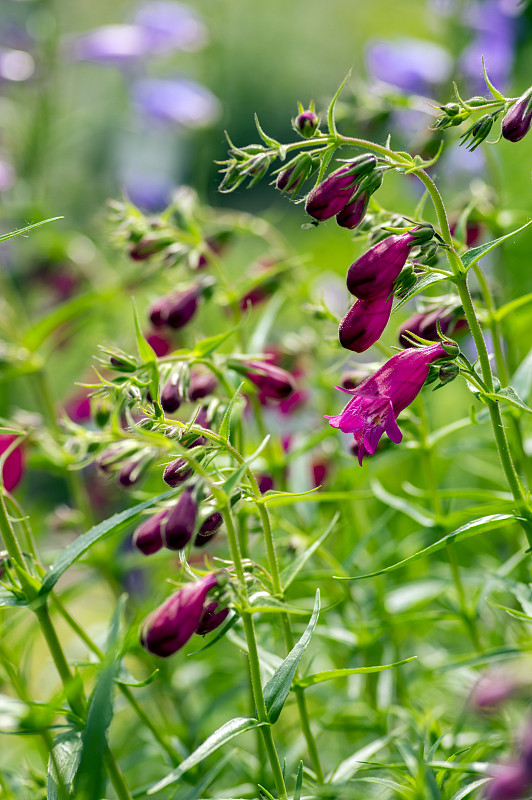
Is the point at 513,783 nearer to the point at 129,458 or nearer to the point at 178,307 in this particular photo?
the point at 129,458

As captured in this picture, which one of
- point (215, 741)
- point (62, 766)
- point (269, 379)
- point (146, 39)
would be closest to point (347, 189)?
point (269, 379)

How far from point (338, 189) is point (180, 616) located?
0.45m

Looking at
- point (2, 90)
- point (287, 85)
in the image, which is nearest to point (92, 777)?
point (2, 90)

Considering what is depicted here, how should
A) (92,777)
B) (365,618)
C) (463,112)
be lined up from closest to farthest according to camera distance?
(92,777) < (463,112) < (365,618)

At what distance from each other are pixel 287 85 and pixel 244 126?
0.81 meters

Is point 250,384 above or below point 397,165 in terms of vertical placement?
below

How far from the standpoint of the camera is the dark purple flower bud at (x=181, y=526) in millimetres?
681

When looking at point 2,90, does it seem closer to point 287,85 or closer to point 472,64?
point 472,64

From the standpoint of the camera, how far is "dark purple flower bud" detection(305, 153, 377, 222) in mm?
794

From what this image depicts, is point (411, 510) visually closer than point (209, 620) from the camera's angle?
No

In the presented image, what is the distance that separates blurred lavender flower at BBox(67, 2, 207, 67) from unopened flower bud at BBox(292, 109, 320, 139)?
5.41 feet

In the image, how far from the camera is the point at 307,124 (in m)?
0.80

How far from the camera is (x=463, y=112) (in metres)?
0.76

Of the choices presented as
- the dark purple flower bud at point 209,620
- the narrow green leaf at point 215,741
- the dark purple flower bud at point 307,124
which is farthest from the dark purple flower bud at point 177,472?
the dark purple flower bud at point 307,124
